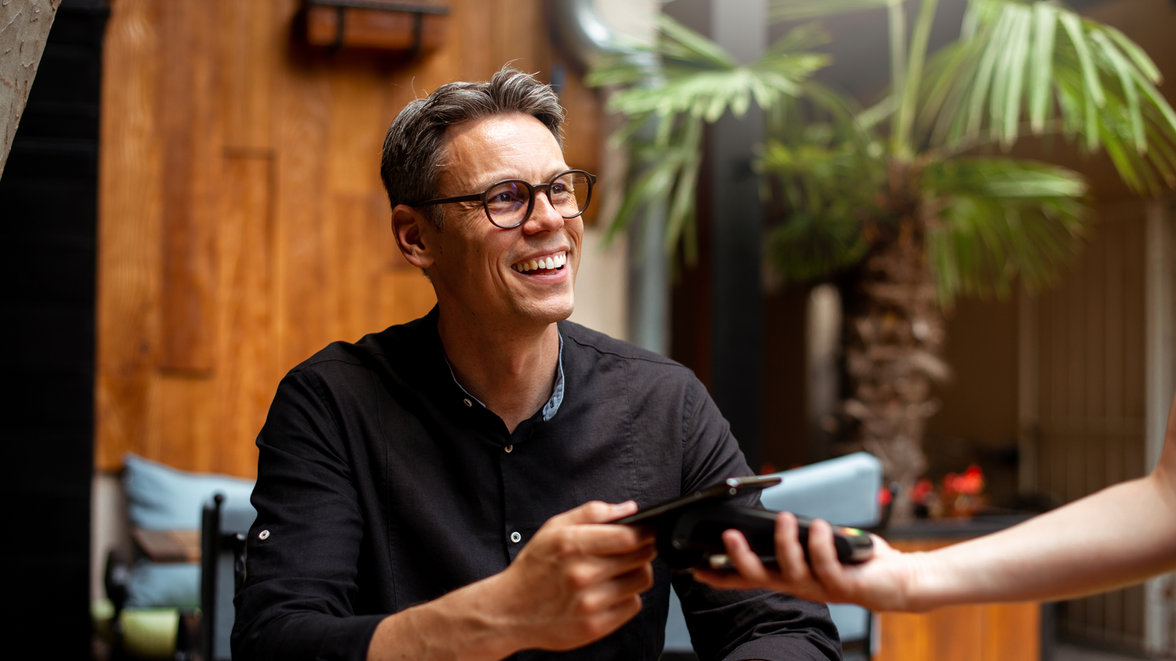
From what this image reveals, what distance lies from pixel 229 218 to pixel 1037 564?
11.5 feet

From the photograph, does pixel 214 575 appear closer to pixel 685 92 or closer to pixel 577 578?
pixel 577 578

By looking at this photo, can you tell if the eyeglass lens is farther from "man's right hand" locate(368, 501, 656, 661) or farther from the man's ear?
"man's right hand" locate(368, 501, 656, 661)

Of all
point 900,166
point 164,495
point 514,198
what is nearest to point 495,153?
point 514,198

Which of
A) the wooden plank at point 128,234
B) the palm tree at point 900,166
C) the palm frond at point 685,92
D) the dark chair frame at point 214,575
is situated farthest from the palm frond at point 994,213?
the wooden plank at point 128,234

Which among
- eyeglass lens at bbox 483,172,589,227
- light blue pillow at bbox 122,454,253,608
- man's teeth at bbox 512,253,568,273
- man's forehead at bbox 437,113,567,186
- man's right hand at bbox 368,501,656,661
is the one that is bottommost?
light blue pillow at bbox 122,454,253,608

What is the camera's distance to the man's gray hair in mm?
1412

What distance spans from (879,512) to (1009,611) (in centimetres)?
89

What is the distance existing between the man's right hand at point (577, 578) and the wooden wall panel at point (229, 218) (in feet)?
10.4

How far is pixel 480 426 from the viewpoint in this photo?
1390 mm

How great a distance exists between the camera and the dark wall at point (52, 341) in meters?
2.50

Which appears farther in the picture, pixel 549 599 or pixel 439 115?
pixel 439 115

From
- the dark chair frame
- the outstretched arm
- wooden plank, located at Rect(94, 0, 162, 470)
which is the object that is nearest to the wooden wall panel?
wooden plank, located at Rect(94, 0, 162, 470)

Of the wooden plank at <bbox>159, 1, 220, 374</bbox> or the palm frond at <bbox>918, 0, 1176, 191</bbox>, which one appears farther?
the wooden plank at <bbox>159, 1, 220, 374</bbox>

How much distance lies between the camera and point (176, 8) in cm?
386
